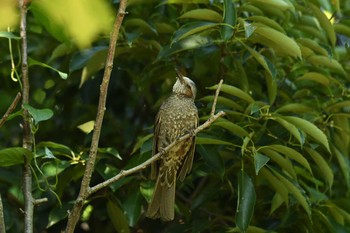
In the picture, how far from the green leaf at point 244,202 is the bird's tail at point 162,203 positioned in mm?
386

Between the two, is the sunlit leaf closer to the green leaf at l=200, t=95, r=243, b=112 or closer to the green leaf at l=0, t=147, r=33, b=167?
the green leaf at l=200, t=95, r=243, b=112

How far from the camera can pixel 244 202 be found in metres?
2.33

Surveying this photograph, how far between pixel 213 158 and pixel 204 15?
1.88 ft

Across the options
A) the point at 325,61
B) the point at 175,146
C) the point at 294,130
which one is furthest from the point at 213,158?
the point at 325,61

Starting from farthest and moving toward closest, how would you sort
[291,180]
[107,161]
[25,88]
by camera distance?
[107,161], [291,180], [25,88]

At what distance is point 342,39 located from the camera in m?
2.99

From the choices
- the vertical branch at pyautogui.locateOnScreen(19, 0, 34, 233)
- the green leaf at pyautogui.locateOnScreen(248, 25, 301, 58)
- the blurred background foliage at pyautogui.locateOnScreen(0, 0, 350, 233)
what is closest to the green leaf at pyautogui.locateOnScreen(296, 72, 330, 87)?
the blurred background foliage at pyautogui.locateOnScreen(0, 0, 350, 233)

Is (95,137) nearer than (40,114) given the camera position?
Yes

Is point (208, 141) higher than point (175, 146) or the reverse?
higher

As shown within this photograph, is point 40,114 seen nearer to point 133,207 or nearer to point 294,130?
point 133,207

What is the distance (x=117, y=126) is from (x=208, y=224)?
0.80 m

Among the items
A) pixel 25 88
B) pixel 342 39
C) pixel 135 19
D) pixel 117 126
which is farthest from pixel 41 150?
pixel 342 39

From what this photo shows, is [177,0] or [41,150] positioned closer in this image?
[41,150]

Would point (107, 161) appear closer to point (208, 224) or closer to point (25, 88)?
point (208, 224)
